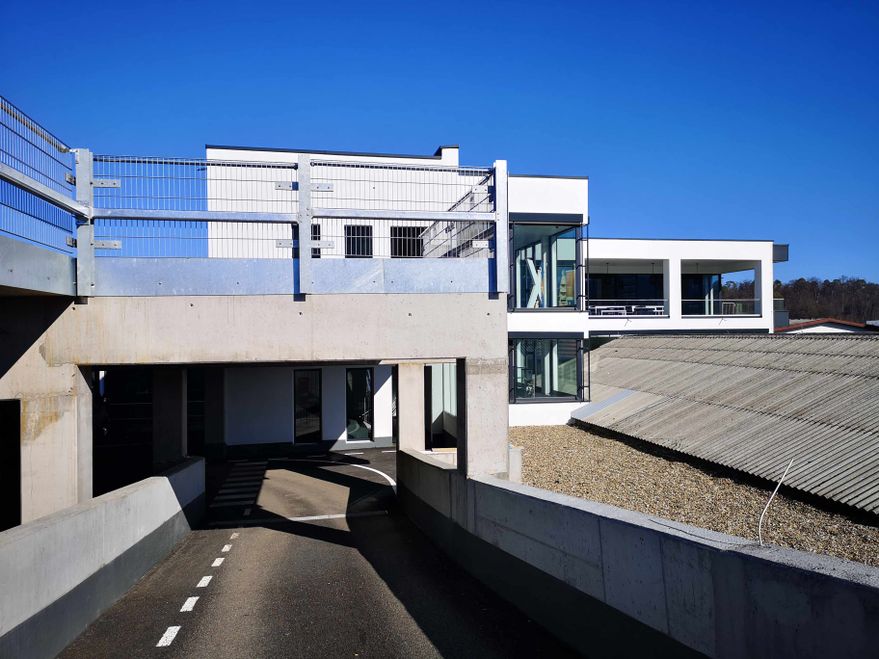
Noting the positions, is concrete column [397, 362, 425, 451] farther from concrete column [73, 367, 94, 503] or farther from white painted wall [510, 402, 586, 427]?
concrete column [73, 367, 94, 503]

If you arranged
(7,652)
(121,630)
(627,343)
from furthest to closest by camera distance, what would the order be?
1. (627,343)
2. (121,630)
3. (7,652)

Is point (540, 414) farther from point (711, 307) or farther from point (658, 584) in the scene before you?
point (711, 307)

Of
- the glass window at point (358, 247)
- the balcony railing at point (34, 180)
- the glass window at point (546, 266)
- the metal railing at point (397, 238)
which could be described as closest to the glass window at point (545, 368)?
the glass window at point (546, 266)

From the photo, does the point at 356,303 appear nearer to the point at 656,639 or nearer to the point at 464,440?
the point at 464,440

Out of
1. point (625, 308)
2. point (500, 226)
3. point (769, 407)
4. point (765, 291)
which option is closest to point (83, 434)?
point (500, 226)

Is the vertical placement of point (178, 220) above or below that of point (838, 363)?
above

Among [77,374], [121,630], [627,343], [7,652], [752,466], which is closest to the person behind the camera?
[7,652]

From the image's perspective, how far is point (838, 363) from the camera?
1444cm

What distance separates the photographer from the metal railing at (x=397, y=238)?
9.49m

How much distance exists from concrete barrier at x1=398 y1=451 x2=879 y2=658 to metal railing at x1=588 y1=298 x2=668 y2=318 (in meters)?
29.4

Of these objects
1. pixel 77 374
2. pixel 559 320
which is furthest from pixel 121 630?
pixel 559 320

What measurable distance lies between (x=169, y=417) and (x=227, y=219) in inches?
277

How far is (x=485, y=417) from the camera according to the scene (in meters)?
9.09

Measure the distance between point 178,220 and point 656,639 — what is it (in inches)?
275
